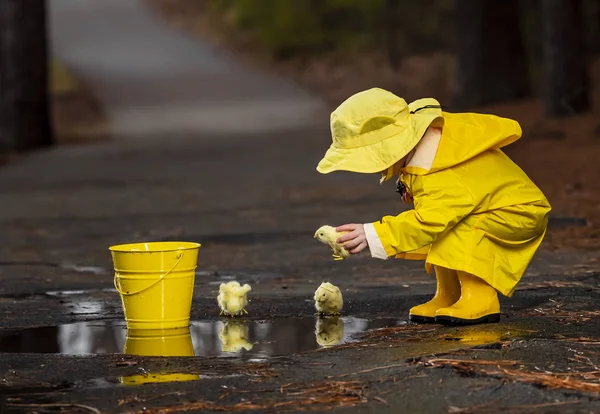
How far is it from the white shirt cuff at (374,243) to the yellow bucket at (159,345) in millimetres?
908

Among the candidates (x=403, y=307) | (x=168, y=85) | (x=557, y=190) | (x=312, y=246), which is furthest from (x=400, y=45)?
(x=403, y=307)

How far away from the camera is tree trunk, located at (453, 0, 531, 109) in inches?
838

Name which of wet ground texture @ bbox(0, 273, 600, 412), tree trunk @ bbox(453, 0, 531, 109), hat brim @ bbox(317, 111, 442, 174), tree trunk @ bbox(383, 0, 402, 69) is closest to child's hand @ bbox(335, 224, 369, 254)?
hat brim @ bbox(317, 111, 442, 174)

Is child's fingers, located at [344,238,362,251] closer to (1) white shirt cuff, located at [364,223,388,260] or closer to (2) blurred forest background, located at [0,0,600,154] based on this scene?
(1) white shirt cuff, located at [364,223,388,260]

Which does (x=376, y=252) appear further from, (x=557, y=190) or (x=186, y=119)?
(x=186, y=119)

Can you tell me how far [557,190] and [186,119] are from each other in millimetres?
14303

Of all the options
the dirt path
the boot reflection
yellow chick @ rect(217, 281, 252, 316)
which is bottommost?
the boot reflection

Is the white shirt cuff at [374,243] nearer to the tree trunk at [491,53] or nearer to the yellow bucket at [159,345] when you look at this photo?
the yellow bucket at [159,345]

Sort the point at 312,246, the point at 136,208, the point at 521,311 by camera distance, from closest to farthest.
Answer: the point at 521,311 → the point at 312,246 → the point at 136,208

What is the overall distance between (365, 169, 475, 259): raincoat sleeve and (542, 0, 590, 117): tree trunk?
→ 11.9m

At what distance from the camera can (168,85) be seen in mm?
31094

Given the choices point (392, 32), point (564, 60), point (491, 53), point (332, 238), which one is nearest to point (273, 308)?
point (332, 238)

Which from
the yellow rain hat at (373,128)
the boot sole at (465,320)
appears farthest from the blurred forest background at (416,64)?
the boot sole at (465,320)

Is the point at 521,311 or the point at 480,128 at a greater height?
the point at 480,128
